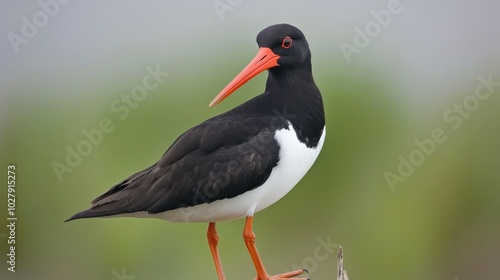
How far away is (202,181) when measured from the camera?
710 centimetres

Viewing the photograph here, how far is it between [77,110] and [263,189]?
5606 mm

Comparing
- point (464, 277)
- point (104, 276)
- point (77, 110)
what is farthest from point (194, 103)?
point (464, 277)

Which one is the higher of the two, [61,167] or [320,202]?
[61,167]

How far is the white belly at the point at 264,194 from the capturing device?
23.5 ft

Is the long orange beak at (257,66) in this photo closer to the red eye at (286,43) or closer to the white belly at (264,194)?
the red eye at (286,43)

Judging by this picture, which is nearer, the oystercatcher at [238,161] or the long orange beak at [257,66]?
the oystercatcher at [238,161]

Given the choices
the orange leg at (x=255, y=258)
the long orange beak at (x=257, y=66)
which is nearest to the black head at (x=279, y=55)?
the long orange beak at (x=257, y=66)

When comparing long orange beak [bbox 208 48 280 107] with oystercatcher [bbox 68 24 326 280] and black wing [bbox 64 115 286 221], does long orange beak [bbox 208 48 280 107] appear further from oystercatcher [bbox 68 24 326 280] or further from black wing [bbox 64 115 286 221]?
black wing [bbox 64 115 286 221]

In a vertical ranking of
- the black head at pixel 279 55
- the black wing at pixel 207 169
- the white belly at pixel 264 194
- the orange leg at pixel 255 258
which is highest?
the black head at pixel 279 55

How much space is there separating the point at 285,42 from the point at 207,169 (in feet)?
3.97

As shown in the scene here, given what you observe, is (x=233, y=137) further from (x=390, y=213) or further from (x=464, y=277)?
(x=464, y=277)

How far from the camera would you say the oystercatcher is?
7.10 meters

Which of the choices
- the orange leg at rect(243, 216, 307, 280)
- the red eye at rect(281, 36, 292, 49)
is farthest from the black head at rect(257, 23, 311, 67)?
the orange leg at rect(243, 216, 307, 280)

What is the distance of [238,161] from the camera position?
23.3 ft
